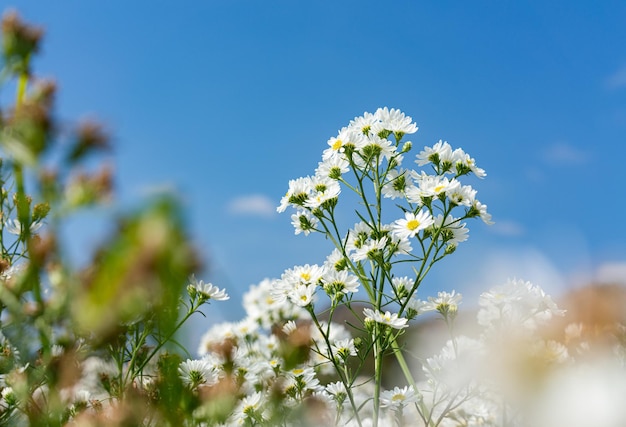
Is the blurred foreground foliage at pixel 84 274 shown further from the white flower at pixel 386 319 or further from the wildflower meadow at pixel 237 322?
the white flower at pixel 386 319

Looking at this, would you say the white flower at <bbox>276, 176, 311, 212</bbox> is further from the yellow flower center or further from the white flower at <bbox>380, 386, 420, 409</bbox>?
the white flower at <bbox>380, 386, 420, 409</bbox>

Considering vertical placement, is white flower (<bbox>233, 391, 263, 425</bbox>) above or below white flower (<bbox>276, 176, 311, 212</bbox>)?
below

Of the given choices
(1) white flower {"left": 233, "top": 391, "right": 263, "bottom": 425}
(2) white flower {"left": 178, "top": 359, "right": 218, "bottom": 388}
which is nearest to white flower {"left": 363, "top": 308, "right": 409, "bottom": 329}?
(1) white flower {"left": 233, "top": 391, "right": 263, "bottom": 425}

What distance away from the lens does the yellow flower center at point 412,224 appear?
2277 mm

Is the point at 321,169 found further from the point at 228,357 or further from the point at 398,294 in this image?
the point at 228,357

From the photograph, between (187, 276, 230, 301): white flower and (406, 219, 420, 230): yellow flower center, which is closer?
(187, 276, 230, 301): white flower

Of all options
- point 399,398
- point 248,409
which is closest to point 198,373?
point 248,409

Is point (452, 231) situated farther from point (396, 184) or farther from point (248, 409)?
point (248, 409)

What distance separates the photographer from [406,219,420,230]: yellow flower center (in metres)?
2.28

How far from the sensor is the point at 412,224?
2.28m

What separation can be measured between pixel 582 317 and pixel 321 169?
58.5 inches

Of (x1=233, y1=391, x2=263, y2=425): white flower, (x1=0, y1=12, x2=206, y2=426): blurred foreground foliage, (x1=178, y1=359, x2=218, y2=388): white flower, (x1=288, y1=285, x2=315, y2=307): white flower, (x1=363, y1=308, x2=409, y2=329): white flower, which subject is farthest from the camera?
(x1=288, y1=285, x2=315, y2=307): white flower

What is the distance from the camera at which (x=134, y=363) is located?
183 centimetres

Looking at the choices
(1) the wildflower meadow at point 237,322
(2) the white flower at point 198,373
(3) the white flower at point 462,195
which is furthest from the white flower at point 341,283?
(2) the white flower at point 198,373
